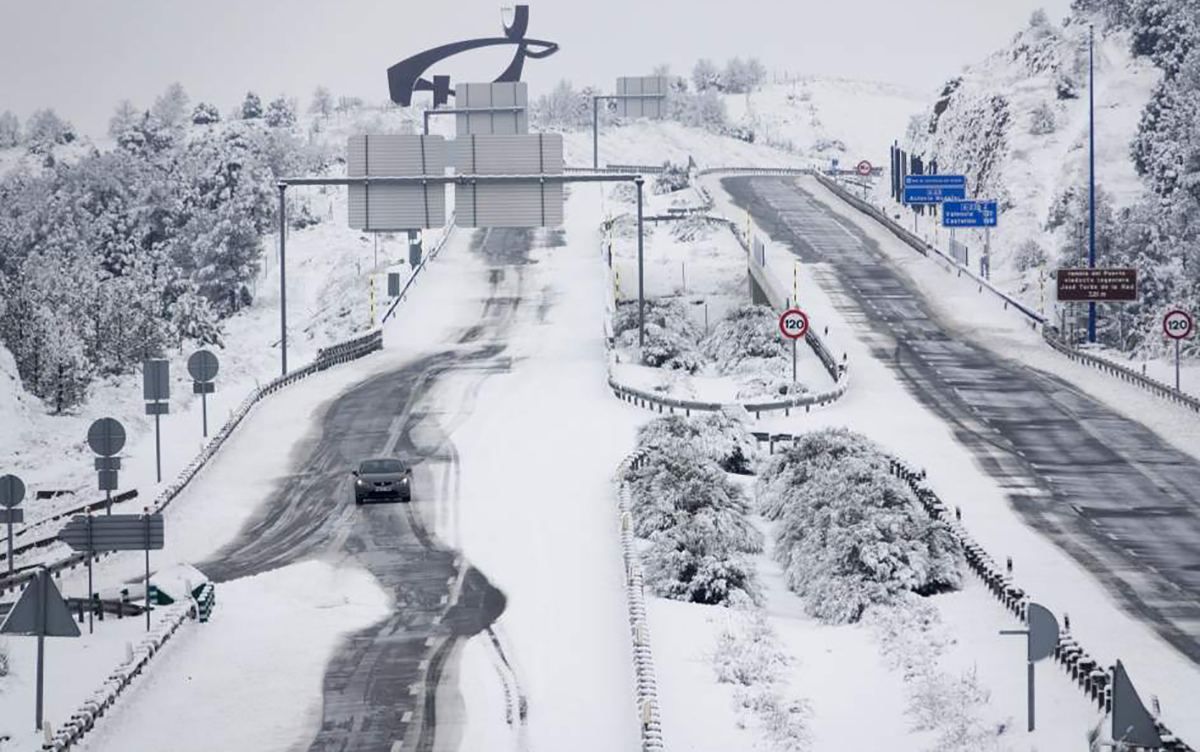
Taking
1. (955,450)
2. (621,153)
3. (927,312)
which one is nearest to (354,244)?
(927,312)

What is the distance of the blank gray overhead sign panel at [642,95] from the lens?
15400cm

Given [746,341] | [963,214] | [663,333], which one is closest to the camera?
[663,333]

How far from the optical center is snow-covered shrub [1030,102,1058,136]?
121812 millimetres

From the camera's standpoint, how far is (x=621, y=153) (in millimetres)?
188000

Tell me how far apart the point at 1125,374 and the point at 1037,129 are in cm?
6255

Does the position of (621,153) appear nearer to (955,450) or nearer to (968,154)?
(968,154)

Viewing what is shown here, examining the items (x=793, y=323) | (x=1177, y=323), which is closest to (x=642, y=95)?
(x=793, y=323)

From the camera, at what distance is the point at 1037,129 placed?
12181 centimetres

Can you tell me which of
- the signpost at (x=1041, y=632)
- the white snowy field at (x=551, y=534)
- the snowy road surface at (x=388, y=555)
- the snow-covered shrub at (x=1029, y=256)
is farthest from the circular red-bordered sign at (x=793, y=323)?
the snow-covered shrub at (x=1029, y=256)

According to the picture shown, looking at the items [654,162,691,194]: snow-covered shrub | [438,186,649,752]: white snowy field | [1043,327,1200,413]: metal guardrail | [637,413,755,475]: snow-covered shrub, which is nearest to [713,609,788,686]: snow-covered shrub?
[438,186,649,752]: white snowy field

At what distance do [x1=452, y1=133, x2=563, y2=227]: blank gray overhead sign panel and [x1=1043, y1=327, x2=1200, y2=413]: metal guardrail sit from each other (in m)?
19.7

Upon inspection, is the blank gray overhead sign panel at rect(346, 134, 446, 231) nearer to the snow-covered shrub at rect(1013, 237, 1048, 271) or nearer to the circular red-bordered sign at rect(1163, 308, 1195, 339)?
the circular red-bordered sign at rect(1163, 308, 1195, 339)

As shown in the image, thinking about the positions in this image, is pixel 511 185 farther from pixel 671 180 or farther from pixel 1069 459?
pixel 671 180

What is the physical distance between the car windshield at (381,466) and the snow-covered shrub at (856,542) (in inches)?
369
